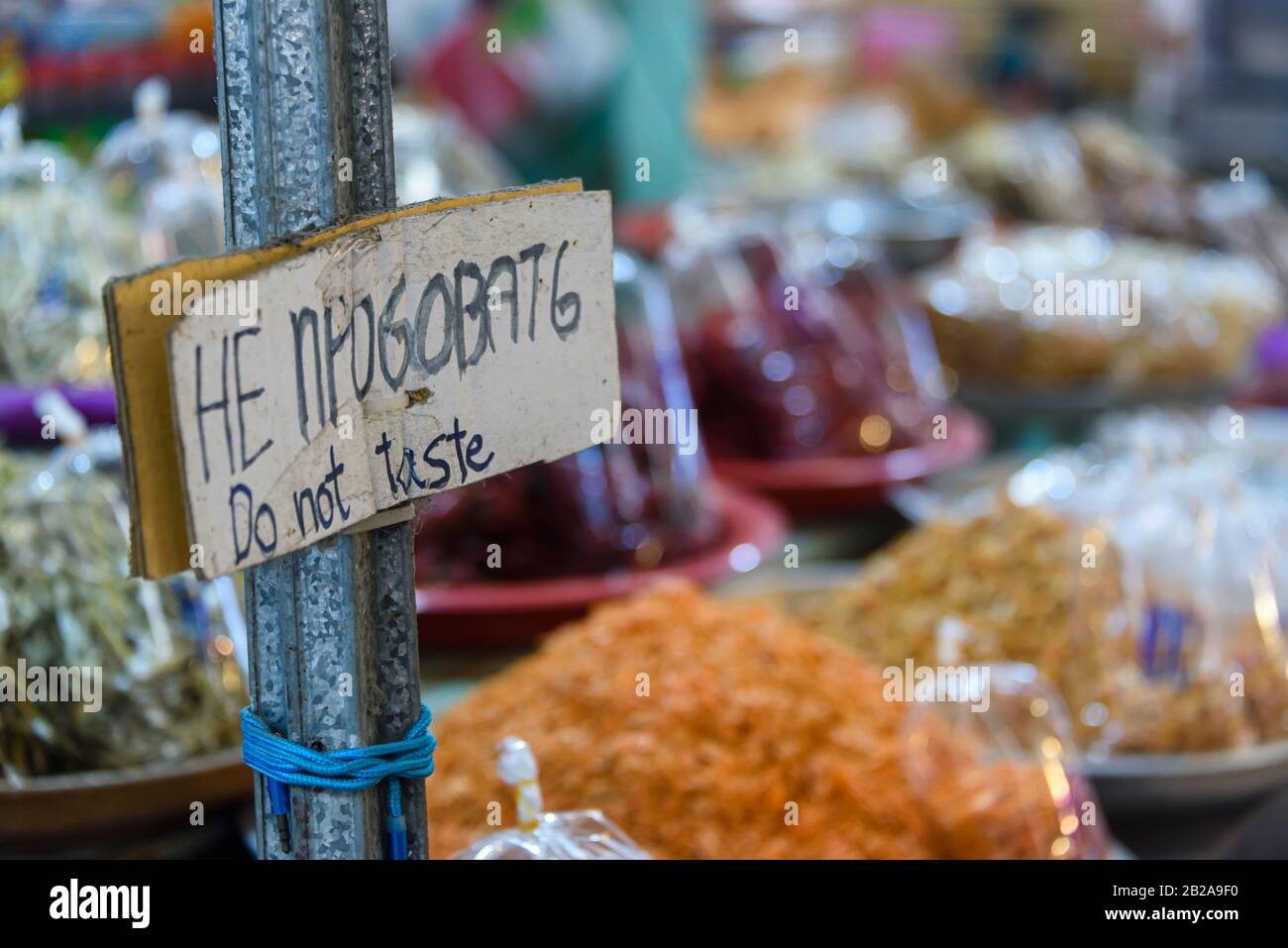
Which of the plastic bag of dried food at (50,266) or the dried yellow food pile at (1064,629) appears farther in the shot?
the plastic bag of dried food at (50,266)

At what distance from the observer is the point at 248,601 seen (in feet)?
1.85

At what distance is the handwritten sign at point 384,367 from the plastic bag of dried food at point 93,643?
0.56 meters

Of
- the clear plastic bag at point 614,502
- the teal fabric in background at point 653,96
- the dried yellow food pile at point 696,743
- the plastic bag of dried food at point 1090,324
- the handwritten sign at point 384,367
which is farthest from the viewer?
the teal fabric in background at point 653,96

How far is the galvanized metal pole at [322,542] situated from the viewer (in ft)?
1.73

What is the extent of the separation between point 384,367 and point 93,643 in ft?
2.03

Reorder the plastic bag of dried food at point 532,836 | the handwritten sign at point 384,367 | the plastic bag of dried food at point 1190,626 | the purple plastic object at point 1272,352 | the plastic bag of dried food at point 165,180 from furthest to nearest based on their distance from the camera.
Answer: the purple plastic object at point 1272,352 < the plastic bag of dried food at point 165,180 < the plastic bag of dried food at point 1190,626 < the plastic bag of dried food at point 532,836 < the handwritten sign at point 384,367

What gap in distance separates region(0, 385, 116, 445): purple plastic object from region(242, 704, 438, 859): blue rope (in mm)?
932

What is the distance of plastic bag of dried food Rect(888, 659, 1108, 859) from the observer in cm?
104

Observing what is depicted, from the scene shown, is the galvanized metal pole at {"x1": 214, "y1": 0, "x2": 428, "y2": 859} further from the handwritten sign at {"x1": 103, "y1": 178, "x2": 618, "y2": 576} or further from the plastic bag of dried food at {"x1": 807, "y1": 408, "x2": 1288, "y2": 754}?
the plastic bag of dried food at {"x1": 807, "y1": 408, "x2": 1288, "y2": 754}

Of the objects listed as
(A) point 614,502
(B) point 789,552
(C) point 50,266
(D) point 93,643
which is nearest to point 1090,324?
(B) point 789,552

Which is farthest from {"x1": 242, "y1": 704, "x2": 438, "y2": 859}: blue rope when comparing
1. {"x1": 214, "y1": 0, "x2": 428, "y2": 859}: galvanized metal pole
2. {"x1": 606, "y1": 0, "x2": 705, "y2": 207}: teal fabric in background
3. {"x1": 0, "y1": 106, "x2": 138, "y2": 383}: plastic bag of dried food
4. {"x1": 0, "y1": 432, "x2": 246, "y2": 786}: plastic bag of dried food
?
{"x1": 606, "y1": 0, "x2": 705, "y2": 207}: teal fabric in background

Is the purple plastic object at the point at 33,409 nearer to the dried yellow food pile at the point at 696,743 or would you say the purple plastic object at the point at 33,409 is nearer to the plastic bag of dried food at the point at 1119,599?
the dried yellow food pile at the point at 696,743

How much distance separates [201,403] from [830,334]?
170cm

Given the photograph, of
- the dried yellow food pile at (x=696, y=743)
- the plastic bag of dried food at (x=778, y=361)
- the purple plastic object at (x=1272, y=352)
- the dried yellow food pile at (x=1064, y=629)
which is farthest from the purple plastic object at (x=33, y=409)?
the purple plastic object at (x=1272, y=352)
